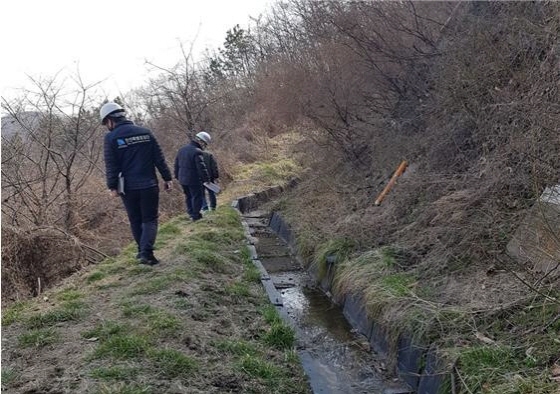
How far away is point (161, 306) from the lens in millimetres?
4852

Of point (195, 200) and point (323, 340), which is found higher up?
point (195, 200)

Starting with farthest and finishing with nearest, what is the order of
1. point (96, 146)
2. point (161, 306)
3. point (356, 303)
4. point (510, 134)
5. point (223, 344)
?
point (96, 146) < point (510, 134) < point (356, 303) < point (161, 306) < point (223, 344)

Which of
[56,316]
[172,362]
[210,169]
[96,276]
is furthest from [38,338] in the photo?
[210,169]

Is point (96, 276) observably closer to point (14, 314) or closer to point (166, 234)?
point (14, 314)

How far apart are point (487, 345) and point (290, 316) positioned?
8.85ft

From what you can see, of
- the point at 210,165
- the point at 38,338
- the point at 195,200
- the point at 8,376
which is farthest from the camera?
the point at 210,165

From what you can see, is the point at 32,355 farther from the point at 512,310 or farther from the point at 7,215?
the point at 7,215

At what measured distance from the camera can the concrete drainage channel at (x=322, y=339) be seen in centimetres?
430

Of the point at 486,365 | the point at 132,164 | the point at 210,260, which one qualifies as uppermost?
the point at 132,164

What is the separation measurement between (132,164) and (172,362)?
9.83 ft

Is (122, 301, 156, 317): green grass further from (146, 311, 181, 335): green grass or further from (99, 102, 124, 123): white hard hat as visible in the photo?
(99, 102, 124, 123): white hard hat

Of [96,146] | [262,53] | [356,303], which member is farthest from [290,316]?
[262,53]

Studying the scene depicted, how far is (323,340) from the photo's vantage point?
17.3 feet

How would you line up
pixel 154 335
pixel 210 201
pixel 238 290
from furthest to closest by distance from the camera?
pixel 210 201 → pixel 238 290 → pixel 154 335
